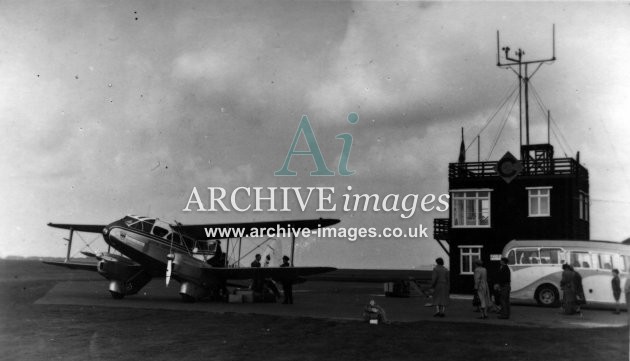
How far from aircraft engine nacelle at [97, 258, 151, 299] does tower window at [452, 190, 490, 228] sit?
16.0 meters

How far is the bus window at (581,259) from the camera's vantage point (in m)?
22.8

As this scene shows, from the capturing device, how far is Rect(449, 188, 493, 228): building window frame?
1186 inches

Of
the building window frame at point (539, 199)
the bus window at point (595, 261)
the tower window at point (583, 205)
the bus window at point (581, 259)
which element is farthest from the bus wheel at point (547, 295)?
the tower window at point (583, 205)

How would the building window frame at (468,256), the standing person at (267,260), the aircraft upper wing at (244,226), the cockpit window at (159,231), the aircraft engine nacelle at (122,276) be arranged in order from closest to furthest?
the aircraft upper wing at (244,226)
the cockpit window at (159,231)
the aircraft engine nacelle at (122,276)
the standing person at (267,260)
the building window frame at (468,256)

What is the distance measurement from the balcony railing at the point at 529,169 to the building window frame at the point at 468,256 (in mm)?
3721

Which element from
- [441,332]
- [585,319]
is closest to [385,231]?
[441,332]

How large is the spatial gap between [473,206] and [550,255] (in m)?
7.22

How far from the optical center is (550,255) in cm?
2372

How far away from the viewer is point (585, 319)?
18.6 metres

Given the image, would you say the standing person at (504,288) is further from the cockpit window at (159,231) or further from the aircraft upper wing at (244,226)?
the cockpit window at (159,231)

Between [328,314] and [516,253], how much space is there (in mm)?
9870

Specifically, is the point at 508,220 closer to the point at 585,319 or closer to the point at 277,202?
the point at 585,319

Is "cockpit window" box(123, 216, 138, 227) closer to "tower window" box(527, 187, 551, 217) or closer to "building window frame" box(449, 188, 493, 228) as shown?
"building window frame" box(449, 188, 493, 228)

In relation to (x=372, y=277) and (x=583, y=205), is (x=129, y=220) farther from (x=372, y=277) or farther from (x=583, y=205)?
(x=372, y=277)
